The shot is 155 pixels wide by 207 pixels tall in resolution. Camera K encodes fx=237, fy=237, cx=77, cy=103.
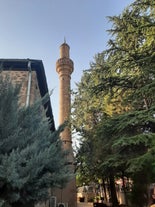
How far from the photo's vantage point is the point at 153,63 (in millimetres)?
10656

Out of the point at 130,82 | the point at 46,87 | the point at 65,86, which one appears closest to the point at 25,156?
the point at 46,87

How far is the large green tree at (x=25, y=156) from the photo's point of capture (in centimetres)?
509

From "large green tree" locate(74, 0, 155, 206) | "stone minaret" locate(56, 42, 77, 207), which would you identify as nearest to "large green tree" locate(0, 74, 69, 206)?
"large green tree" locate(74, 0, 155, 206)

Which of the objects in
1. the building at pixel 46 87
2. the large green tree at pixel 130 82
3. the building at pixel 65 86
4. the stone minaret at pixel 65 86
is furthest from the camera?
the stone minaret at pixel 65 86

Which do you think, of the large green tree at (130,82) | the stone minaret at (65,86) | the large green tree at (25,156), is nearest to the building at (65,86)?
the stone minaret at (65,86)

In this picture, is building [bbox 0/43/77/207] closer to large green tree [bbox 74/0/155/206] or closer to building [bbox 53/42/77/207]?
building [bbox 53/42/77/207]

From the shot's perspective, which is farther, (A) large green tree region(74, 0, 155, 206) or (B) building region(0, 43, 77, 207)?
(A) large green tree region(74, 0, 155, 206)

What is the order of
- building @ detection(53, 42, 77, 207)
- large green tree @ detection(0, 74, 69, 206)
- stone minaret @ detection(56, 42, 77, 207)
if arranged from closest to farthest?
large green tree @ detection(0, 74, 69, 206)
building @ detection(53, 42, 77, 207)
stone minaret @ detection(56, 42, 77, 207)

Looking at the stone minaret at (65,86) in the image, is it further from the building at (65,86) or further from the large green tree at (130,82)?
the large green tree at (130,82)

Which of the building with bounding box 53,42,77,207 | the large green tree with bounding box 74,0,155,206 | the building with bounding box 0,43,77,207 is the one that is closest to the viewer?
the building with bounding box 0,43,77,207

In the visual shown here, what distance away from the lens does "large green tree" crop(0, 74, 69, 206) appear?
5086mm

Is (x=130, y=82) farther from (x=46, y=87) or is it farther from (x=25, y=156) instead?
(x=25, y=156)

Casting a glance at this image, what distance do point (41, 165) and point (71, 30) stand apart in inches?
557

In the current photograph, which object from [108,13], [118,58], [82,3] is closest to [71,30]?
[82,3]
